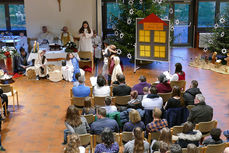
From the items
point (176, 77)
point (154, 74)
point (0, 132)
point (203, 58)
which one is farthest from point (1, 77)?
point (203, 58)

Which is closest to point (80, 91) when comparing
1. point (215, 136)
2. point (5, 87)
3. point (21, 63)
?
point (5, 87)

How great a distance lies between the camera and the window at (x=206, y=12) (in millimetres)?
16750

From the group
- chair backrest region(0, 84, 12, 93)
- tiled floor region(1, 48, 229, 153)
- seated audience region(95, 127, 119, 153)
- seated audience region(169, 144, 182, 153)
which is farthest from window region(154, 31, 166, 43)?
seated audience region(169, 144, 182, 153)

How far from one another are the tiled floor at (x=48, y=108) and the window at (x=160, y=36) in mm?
1231

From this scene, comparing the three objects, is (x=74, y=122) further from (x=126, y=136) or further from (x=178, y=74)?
(x=178, y=74)

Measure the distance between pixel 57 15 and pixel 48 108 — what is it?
5985 millimetres

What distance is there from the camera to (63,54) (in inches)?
468

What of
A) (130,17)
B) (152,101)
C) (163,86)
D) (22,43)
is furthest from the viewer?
(22,43)

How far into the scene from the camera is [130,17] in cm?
1275

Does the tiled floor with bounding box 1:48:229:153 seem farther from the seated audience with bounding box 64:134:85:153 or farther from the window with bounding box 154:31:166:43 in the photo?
the seated audience with bounding box 64:134:85:153

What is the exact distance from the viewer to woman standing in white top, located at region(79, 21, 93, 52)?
13141 mm

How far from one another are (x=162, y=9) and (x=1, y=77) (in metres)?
7.19

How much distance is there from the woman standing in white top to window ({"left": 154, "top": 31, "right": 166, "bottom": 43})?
291 cm

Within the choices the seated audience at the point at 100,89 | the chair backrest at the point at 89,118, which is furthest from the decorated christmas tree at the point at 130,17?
the chair backrest at the point at 89,118
